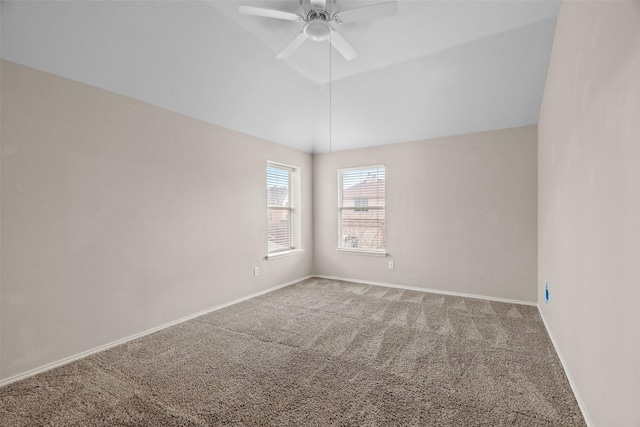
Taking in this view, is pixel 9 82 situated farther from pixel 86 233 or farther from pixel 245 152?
pixel 245 152

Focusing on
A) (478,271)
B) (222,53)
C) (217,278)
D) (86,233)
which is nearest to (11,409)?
(86,233)

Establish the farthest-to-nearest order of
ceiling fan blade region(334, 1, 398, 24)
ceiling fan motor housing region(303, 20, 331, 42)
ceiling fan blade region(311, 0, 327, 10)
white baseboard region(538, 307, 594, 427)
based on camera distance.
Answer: ceiling fan motor housing region(303, 20, 331, 42)
ceiling fan blade region(311, 0, 327, 10)
ceiling fan blade region(334, 1, 398, 24)
white baseboard region(538, 307, 594, 427)

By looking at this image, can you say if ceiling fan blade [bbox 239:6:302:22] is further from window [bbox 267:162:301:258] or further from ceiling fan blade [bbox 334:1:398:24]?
window [bbox 267:162:301:258]

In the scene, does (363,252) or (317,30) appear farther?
(363,252)

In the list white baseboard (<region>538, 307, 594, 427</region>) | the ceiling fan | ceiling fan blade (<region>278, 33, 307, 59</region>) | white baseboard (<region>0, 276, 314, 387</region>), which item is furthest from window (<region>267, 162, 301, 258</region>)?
white baseboard (<region>538, 307, 594, 427</region>)

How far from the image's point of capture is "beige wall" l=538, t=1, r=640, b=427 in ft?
3.83

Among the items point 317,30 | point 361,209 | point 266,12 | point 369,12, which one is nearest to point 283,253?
Answer: point 361,209

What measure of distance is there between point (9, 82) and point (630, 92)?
3.68 metres

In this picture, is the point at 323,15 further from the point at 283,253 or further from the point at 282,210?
the point at 283,253

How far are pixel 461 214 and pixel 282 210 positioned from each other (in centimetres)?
284

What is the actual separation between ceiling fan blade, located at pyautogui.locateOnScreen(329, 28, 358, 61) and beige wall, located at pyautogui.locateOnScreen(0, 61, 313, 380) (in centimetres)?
191

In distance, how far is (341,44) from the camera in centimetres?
268

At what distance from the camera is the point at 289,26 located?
290 centimetres

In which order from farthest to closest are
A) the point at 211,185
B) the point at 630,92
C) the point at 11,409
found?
the point at 211,185
the point at 11,409
the point at 630,92
